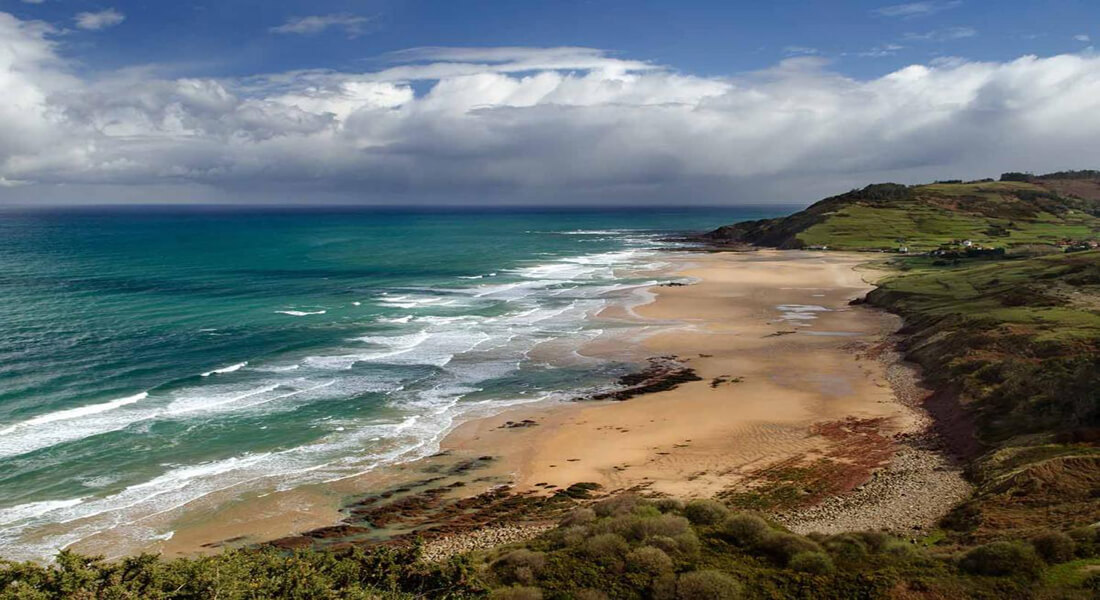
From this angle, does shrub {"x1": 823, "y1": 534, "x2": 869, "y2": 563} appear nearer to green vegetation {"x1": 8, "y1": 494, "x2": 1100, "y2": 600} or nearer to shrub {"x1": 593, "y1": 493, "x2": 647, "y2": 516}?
green vegetation {"x1": 8, "y1": 494, "x2": 1100, "y2": 600}

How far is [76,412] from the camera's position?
115 feet

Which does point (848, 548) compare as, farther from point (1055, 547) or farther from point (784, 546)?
point (1055, 547)

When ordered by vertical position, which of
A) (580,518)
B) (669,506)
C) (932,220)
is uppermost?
(932,220)

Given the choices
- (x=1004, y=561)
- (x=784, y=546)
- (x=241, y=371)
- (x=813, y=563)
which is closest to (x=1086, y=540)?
Result: (x=1004, y=561)

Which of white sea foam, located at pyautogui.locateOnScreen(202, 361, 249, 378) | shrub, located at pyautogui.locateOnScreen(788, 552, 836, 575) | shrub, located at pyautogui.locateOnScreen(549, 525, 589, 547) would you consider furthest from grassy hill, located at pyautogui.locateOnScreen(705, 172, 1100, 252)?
shrub, located at pyautogui.locateOnScreen(549, 525, 589, 547)

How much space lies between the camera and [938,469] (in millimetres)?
26516

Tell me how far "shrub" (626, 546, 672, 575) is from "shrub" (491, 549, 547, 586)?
2207 millimetres

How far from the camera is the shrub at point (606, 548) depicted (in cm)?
1683

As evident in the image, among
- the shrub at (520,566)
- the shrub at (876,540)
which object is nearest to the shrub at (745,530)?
the shrub at (876,540)

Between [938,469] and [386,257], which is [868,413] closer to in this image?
[938,469]

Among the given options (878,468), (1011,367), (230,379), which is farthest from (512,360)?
(1011,367)

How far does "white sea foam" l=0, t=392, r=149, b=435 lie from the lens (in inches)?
1289

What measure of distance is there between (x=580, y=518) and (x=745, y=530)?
490 cm

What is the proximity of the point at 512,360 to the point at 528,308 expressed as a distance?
21001 millimetres
